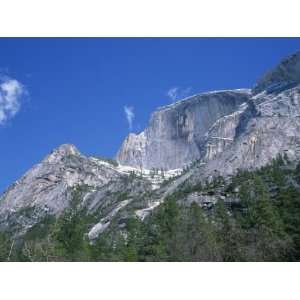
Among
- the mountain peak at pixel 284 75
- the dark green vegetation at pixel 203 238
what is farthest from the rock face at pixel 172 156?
the dark green vegetation at pixel 203 238

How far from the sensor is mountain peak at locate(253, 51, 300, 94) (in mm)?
130750

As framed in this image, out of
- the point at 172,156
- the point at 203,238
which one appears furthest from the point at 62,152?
the point at 203,238

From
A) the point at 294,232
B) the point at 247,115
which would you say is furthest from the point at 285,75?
the point at 294,232

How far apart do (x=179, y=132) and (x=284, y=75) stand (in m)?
56.3

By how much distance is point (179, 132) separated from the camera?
180875mm

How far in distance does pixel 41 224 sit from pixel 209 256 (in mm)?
84393

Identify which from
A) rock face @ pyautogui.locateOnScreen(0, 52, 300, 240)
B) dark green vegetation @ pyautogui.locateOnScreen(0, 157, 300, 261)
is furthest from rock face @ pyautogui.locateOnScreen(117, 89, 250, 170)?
dark green vegetation @ pyautogui.locateOnScreen(0, 157, 300, 261)

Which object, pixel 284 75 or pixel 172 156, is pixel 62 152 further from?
pixel 284 75

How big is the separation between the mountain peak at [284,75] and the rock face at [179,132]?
24603 millimetres

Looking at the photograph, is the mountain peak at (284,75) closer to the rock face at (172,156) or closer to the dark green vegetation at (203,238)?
the rock face at (172,156)

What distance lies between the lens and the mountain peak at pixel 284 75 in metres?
131

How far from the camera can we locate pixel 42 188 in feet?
456

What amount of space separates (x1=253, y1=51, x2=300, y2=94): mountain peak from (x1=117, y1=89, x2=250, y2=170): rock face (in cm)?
2460
